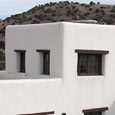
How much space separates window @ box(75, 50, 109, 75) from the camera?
1945 centimetres

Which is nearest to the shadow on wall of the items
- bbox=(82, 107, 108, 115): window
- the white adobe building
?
the white adobe building

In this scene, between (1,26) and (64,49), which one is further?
(1,26)

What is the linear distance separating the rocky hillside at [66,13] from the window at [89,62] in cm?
4008

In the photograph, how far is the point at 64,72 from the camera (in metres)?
18.6

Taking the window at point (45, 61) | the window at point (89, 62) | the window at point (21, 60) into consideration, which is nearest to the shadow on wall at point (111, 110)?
the window at point (89, 62)

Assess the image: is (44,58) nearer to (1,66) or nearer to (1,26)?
(1,66)

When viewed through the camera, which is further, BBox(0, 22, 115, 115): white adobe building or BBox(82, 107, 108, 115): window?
BBox(82, 107, 108, 115): window

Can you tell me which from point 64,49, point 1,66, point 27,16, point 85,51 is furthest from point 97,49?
point 27,16

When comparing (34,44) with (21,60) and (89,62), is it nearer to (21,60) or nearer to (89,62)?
(21,60)

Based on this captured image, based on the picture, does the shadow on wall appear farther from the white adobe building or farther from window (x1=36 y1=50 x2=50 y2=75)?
window (x1=36 y1=50 x2=50 y2=75)

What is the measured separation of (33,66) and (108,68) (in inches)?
142

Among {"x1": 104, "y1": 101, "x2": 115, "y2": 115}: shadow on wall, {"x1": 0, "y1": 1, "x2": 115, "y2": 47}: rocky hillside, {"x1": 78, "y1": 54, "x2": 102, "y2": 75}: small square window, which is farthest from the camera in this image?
{"x1": 0, "y1": 1, "x2": 115, "y2": 47}: rocky hillside

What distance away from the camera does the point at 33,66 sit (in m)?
20.5

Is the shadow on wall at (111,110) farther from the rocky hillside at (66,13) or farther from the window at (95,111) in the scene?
the rocky hillside at (66,13)
